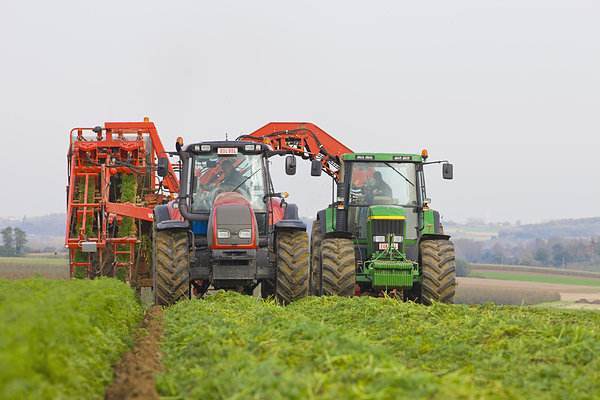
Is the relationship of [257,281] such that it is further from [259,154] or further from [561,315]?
[561,315]

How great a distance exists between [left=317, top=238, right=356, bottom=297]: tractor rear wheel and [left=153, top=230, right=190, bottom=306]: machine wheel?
226 centimetres

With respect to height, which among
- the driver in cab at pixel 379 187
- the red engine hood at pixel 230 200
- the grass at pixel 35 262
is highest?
the driver in cab at pixel 379 187

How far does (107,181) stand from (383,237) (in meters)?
6.88

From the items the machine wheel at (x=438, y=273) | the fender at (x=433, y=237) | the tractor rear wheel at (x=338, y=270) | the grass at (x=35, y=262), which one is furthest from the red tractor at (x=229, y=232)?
the grass at (x=35, y=262)

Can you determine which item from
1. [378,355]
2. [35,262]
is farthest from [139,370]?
[35,262]

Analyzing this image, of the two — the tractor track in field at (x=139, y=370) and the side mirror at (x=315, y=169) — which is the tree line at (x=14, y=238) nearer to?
the side mirror at (x=315, y=169)

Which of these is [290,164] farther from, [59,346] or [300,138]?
[59,346]

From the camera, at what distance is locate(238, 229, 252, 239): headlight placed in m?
13.3

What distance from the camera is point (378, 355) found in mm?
6676

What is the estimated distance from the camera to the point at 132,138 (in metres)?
19.6

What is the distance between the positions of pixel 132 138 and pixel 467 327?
11870 mm

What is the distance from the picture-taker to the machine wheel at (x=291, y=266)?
44.8 feet

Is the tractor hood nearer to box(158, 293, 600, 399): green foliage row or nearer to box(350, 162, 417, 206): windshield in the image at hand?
box(158, 293, 600, 399): green foliage row

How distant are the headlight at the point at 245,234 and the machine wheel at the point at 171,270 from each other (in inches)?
35.6
